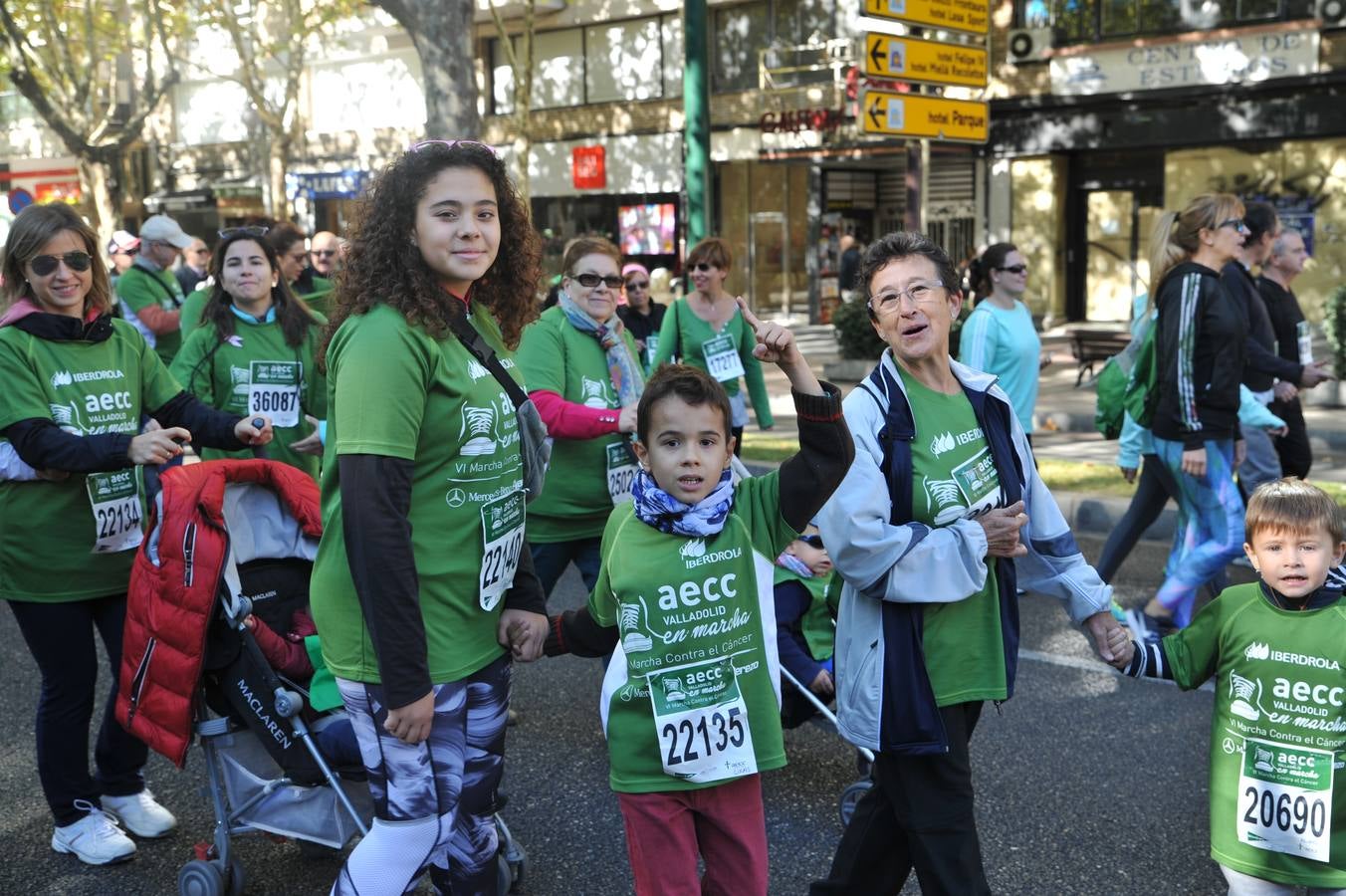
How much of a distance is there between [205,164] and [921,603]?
1518 inches

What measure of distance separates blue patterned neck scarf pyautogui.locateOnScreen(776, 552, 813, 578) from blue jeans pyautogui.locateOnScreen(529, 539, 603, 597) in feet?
2.42

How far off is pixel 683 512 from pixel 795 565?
186 cm

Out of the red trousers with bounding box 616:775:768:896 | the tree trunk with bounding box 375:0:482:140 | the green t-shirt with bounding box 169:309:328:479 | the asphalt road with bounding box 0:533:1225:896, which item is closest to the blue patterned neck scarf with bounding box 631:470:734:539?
the red trousers with bounding box 616:775:768:896

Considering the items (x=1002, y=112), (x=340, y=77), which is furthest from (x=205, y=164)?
(x=1002, y=112)

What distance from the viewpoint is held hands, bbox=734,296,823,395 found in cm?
272

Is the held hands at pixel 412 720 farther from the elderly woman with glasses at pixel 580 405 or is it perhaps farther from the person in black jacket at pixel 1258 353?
the person in black jacket at pixel 1258 353

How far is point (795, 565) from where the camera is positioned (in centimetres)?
471

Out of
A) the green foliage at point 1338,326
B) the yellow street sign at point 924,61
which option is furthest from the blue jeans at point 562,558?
the green foliage at point 1338,326

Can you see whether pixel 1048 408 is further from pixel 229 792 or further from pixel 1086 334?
pixel 229 792

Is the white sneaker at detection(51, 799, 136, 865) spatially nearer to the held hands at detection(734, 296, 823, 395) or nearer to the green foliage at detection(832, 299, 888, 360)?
the held hands at detection(734, 296, 823, 395)

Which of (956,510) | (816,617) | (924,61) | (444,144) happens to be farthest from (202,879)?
(924,61)

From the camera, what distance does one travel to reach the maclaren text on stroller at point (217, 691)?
12.1 feet

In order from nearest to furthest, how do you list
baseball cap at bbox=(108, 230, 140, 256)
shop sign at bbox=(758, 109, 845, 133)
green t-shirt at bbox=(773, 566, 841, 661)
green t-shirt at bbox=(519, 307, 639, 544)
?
1. green t-shirt at bbox=(773, 566, 841, 661)
2. green t-shirt at bbox=(519, 307, 639, 544)
3. baseball cap at bbox=(108, 230, 140, 256)
4. shop sign at bbox=(758, 109, 845, 133)

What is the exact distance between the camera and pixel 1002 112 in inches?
901
